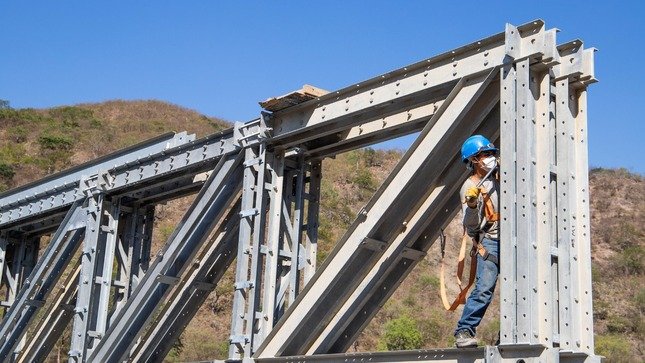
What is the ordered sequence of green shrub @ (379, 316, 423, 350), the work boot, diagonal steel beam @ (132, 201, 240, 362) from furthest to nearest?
green shrub @ (379, 316, 423, 350) → diagonal steel beam @ (132, 201, 240, 362) → the work boot

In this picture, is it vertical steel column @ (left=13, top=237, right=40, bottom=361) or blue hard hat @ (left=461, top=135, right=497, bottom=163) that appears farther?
vertical steel column @ (left=13, top=237, right=40, bottom=361)

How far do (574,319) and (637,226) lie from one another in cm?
4114

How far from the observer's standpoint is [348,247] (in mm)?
9516

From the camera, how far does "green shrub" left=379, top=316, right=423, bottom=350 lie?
30266 millimetres

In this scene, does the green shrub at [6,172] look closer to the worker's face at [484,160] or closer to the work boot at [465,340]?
the worker's face at [484,160]

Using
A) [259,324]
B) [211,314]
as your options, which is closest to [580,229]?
[259,324]

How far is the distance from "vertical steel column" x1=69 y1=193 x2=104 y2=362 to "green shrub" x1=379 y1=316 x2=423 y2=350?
18.1 metres

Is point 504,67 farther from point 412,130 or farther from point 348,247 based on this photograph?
point 348,247

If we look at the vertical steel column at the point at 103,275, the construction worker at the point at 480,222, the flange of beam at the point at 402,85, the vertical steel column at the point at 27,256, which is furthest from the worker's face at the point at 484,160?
the vertical steel column at the point at 27,256

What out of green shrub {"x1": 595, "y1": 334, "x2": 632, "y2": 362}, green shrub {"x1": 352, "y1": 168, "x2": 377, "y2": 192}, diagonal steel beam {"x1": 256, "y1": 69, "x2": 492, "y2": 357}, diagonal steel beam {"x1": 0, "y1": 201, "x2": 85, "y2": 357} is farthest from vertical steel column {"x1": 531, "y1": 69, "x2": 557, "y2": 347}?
green shrub {"x1": 352, "y1": 168, "x2": 377, "y2": 192}

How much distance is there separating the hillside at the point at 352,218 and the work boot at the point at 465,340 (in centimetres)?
2190

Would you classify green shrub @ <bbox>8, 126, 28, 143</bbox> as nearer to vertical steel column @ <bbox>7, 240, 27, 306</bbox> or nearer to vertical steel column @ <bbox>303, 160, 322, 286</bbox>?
vertical steel column @ <bbox>7, 240, 27, 306</bbox>

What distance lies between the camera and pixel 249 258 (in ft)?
36.5

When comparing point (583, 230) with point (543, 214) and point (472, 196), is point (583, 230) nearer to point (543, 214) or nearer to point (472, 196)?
point (543, 214)
